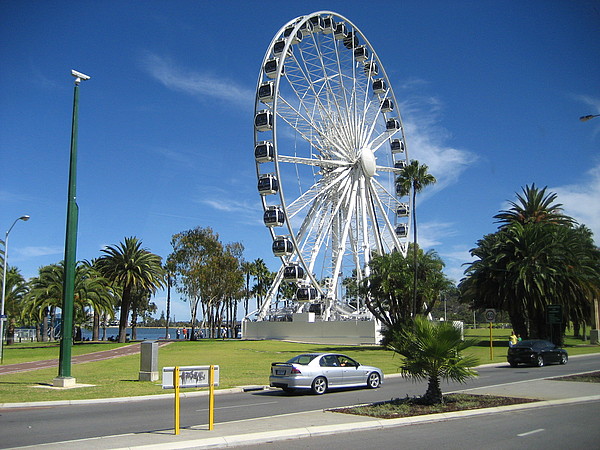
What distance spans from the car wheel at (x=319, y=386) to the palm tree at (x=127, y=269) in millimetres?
49251

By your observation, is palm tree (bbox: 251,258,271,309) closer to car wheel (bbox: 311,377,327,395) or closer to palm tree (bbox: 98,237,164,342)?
palm tree (bbox: 98,237,164,342)

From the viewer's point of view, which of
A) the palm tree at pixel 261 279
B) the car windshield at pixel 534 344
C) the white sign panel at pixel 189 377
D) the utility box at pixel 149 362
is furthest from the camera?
the palm tree at pixel 261 279

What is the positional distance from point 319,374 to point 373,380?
A: 2.49m

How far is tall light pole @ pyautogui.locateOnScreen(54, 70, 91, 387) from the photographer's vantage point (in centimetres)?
2075

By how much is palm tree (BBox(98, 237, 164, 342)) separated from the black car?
44.7 m

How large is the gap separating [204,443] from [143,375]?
44.5 ft

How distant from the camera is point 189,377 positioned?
1206 centimetres

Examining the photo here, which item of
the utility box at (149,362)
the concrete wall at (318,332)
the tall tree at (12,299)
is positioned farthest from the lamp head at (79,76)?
the tall tree at (12,299)

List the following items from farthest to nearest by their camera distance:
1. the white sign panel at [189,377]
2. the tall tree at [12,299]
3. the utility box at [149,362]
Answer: the tall tree at [12,299]
the utility box at [149,362]
the white sign panel at [189,377]

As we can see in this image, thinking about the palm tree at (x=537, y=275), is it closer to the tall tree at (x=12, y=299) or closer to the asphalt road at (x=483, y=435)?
the asphalt road at (x=483, y=435)

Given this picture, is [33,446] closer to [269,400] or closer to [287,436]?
[287,436]

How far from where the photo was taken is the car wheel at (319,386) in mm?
19734

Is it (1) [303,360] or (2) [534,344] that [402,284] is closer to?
(2) [534,344]

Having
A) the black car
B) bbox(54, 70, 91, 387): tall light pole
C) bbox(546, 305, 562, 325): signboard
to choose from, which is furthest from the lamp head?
bbox(546, 305, 562, 325): signboard
